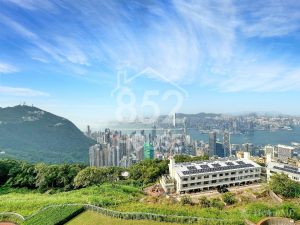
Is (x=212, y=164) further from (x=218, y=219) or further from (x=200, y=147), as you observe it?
(x=200, y=147)

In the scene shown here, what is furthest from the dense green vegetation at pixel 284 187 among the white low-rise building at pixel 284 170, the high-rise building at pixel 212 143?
the high-rise building at pixel 212 143

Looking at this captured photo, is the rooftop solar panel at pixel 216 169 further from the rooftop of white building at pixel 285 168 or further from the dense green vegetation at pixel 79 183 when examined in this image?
the dense green vegetation at pixel 79 183

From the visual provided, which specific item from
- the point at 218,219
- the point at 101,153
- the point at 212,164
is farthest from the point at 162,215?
the point at 101,153

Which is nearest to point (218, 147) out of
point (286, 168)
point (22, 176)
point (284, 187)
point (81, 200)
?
point (286, 168)

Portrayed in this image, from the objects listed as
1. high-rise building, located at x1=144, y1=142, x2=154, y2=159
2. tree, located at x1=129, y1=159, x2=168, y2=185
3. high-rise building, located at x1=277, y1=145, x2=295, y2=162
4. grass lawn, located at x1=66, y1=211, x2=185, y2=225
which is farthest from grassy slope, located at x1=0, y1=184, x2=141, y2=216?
high-rise building, located at x1=277, y1=145, x2=295, y2=162

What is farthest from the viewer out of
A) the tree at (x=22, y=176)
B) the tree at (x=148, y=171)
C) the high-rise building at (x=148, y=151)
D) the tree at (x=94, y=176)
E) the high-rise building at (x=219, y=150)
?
the high-rise building at (x=219, y=150)

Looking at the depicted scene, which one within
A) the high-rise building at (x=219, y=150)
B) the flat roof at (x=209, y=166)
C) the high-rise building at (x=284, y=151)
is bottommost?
the high-rise building at (x=219, y=150)
